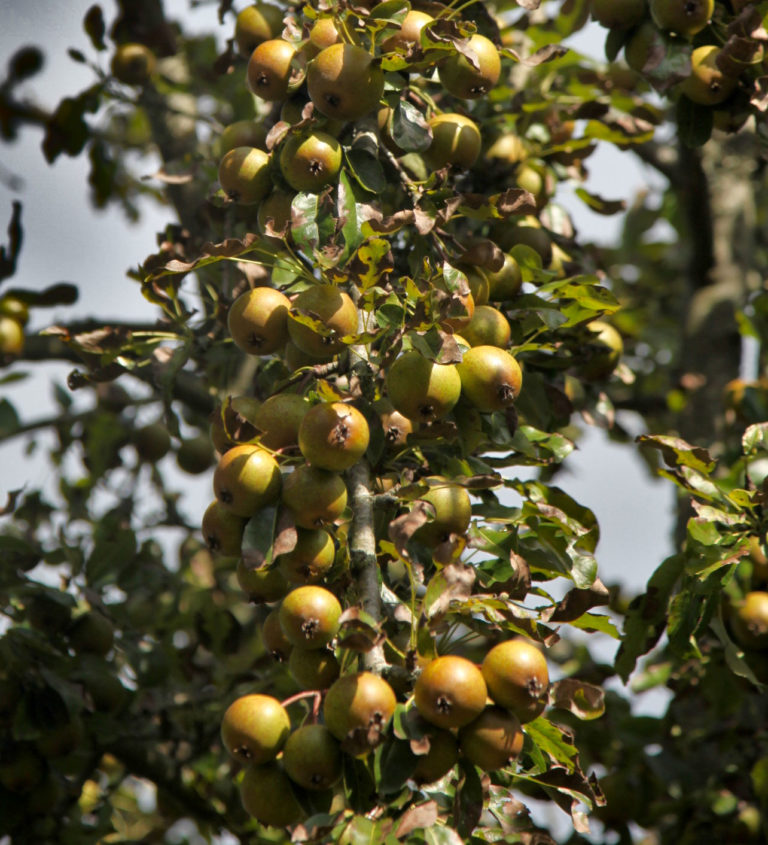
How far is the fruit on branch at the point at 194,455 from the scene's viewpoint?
3756mm

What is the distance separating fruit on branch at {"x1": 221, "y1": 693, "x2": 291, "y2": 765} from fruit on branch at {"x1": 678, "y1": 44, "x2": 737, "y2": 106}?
1.85m

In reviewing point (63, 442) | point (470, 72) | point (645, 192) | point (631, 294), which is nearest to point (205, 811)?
point (63, 442)

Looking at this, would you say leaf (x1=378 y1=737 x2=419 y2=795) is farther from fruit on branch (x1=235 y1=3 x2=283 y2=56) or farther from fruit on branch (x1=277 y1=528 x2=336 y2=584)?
fruit on branch (x1=235 y1=3 x2=283 y2=56)

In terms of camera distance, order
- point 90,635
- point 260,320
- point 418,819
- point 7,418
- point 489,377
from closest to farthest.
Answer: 1. point 418,819
2. point 489,377
3. point 260,320
4. point 90,635
5. point 7,418

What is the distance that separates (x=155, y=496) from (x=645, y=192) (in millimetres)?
3490

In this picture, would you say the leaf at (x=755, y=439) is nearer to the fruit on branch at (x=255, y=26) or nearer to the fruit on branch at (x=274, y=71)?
the fruit on branch at (x=274, y=71)

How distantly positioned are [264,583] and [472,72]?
1.23m

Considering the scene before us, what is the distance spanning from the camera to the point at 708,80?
2645 mm

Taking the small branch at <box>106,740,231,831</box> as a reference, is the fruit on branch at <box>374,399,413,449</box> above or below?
above

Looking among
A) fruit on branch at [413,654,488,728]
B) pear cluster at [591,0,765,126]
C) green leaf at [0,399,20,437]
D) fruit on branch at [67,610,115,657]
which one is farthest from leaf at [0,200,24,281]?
fruit on branch at [413,654,488,728]

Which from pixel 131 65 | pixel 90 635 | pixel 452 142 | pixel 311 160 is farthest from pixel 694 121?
pixel 90 635

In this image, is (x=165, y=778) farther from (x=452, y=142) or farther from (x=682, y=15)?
(x=682, y=15)

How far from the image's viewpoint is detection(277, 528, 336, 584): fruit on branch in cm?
198

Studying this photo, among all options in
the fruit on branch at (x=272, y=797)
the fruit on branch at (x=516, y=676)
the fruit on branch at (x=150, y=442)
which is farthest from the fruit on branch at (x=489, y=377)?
the fruit on branch at (x=150, y=442)
